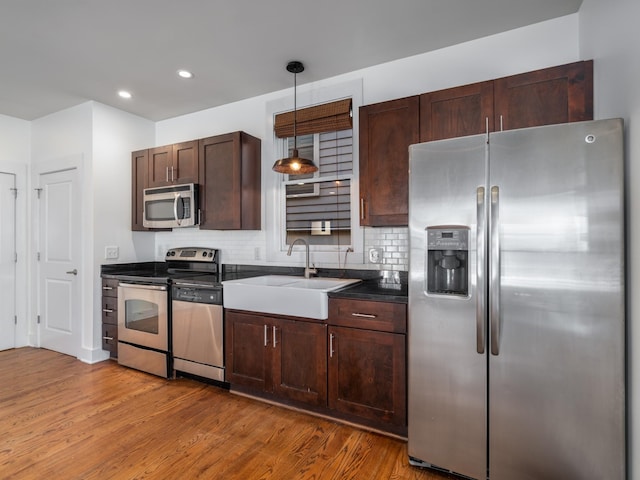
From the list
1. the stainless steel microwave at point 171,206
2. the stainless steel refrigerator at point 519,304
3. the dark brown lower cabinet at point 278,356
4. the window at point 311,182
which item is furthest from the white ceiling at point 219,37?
the dark brown lower cabinet at point 278,356

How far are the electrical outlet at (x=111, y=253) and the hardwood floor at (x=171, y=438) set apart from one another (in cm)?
126

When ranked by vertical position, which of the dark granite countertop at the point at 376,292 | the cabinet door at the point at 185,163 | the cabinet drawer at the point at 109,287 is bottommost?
the cabinet drawer at the point at 109,287

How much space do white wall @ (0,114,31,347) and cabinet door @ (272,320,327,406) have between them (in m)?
3.56

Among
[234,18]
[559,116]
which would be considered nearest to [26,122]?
[234,18]

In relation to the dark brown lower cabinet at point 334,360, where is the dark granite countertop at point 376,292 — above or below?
above

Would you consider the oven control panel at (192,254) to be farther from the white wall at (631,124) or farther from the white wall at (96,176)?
the white wall at (631,124)

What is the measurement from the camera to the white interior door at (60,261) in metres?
3.67

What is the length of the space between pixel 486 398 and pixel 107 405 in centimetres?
266

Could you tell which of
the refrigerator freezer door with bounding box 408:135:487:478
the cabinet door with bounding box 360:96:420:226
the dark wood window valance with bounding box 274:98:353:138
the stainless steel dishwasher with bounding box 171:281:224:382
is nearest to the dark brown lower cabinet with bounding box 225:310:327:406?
the stainless steel dishwasher with bounding box 171:281:224:382

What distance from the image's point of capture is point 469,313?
1.71 m

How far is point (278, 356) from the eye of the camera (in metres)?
2.48

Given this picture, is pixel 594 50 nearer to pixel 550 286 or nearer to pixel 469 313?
pixel 550 286

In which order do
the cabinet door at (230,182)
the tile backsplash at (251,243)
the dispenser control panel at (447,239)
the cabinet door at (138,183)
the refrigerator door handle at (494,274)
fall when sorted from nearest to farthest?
the refrigerator door handle at (494,274)
the dispenser control panel at (447,239)
the tile backsplash at (251,243)
the cabinet door at (230,182)
the cabinet door at (138,183)

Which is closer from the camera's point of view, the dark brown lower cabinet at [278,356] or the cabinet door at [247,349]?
the dark brown lower cabinet at [278,356]
